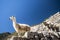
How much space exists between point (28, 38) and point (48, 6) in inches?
95.7

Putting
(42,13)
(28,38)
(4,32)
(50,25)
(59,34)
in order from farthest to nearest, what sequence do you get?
(42,13) < (4,32) < (50,25) < (59,34) < (28,38)

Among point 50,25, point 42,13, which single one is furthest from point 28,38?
point 42,13

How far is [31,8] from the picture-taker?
644cm

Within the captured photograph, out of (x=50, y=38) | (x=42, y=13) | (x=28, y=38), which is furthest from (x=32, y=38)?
(x=42, y=13)

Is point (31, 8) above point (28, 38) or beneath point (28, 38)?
above

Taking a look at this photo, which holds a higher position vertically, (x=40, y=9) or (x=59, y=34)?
(x=40, y=9)

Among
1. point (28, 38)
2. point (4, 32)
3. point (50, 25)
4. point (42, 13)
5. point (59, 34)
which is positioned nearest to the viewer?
point (28, 38)

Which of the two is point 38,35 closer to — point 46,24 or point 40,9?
point 46,24

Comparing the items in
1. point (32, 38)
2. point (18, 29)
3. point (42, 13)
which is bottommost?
point (32, 38)

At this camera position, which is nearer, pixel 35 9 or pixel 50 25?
pixel 50 25

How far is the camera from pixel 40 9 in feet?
21.1

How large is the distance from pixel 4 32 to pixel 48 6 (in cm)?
155

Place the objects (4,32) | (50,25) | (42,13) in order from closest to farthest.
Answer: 1. (50,25)
2. (4,32)
3. (42,13)

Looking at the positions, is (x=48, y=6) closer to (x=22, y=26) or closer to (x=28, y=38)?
(x=22, y=26)
